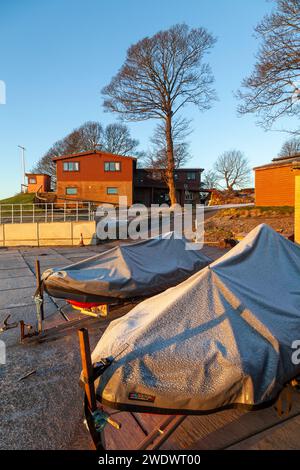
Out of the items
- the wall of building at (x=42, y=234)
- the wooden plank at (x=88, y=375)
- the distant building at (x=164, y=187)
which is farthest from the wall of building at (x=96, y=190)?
the wooden plank at (x=88, y=375)

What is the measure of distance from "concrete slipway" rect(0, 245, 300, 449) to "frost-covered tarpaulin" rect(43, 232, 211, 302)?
3.13 feet

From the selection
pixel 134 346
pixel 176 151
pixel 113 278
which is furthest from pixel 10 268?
pixel 176 151

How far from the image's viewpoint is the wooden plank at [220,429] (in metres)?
2.90

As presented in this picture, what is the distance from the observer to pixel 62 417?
345cm

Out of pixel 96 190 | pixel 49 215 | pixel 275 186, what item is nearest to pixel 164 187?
pixel 96 190

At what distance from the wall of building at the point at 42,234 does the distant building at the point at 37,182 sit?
25.2 metres

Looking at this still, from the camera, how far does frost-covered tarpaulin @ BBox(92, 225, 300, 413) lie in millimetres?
2535

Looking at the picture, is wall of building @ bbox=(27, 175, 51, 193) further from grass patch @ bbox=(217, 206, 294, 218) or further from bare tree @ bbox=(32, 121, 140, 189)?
grass patch @ bbox=(217, 206, 294, 218)

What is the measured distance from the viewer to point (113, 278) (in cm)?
588

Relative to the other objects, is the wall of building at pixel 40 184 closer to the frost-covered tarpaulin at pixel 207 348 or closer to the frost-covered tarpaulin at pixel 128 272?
the frost-covered tarpaulin at pixel 128 272

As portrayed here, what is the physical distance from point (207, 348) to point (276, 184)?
2173 cm

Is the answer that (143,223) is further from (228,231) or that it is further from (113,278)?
(113,278)

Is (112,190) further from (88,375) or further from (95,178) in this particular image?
(88,375)
